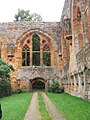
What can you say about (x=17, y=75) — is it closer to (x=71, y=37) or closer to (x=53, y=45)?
(x=53, y=45)

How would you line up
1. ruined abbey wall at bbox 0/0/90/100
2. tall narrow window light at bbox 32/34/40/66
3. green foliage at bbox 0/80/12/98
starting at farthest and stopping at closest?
1. tall narrow window light at bbox 32/34/40/66
2. ruined abbey wall at bbox 0/0/90/100
3. green foliage at bbox 0/80/12/98

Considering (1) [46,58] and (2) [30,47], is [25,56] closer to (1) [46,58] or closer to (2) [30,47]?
(2) [30,47]

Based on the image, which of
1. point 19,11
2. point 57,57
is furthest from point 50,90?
point 19,11

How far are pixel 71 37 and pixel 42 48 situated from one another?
7.08 metres

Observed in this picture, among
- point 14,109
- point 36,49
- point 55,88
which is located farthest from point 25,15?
point 14,109

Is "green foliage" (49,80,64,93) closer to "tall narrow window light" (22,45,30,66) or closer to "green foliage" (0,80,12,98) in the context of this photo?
"green foliage" (0,80,12,98)

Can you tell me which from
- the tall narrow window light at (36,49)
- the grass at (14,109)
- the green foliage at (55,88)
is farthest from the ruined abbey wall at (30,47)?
the grass at (14,109)

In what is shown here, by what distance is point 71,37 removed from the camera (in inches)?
879

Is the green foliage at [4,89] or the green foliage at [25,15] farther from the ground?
the green foliage at [25,15]

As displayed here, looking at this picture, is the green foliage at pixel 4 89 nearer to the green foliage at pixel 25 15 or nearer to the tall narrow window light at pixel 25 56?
the tall narrow window light at pixel 25 56

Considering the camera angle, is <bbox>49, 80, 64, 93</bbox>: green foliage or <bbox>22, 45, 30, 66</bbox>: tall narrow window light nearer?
<bbox>49, 80, 64, 93</bbox>: green foliage

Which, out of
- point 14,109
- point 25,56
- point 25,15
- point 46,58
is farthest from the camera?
point 25,15

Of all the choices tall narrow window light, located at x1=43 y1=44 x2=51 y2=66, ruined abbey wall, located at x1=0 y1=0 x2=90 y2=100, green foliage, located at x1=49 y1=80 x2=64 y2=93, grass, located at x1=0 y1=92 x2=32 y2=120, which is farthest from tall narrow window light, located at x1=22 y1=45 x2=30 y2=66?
grass, located at x1=0 y1=92 x2=32 y2=120

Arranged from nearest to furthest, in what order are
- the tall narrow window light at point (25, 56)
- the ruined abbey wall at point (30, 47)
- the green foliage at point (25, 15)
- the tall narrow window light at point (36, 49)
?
the ruined abbey wall at point (30, 47), the tall narrow window light at point (25, 56), the tall narrow window light at point (36, 49), the green foliage at point (25, 15)
